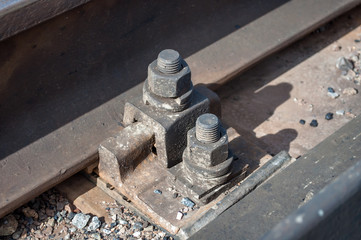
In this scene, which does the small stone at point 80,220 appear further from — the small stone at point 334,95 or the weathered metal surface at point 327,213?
the small stone at point 334,95

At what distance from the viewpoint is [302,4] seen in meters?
4.85

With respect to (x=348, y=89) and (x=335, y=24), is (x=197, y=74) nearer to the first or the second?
(x=348, y=89)

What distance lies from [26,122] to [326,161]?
1595 millimetres

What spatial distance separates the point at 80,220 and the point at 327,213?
179cm

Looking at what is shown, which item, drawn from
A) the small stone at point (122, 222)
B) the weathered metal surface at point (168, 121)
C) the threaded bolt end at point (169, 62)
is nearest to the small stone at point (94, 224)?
the small stone at point (122, 222)

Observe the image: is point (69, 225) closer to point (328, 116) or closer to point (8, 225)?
point (8, 225)

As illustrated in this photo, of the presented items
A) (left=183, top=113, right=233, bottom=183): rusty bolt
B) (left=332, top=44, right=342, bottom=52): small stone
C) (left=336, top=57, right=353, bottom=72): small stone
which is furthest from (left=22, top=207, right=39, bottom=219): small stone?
(left=332, top=44, right=342, bottom=52): small stone

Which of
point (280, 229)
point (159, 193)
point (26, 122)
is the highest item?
point (280, 229)

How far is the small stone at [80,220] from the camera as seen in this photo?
11.3 feet

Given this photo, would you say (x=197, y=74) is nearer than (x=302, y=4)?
Yes

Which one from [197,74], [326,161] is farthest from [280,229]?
[197,74]

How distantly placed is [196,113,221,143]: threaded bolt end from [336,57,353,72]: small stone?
168 cm

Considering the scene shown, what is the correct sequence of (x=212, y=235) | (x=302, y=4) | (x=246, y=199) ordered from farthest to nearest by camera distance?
1. (x=302, y=4)
2. (x=246, y=199)
3. (x=212, y=235)

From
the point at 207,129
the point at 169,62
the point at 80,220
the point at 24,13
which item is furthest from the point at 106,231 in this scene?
the point at 24,13
